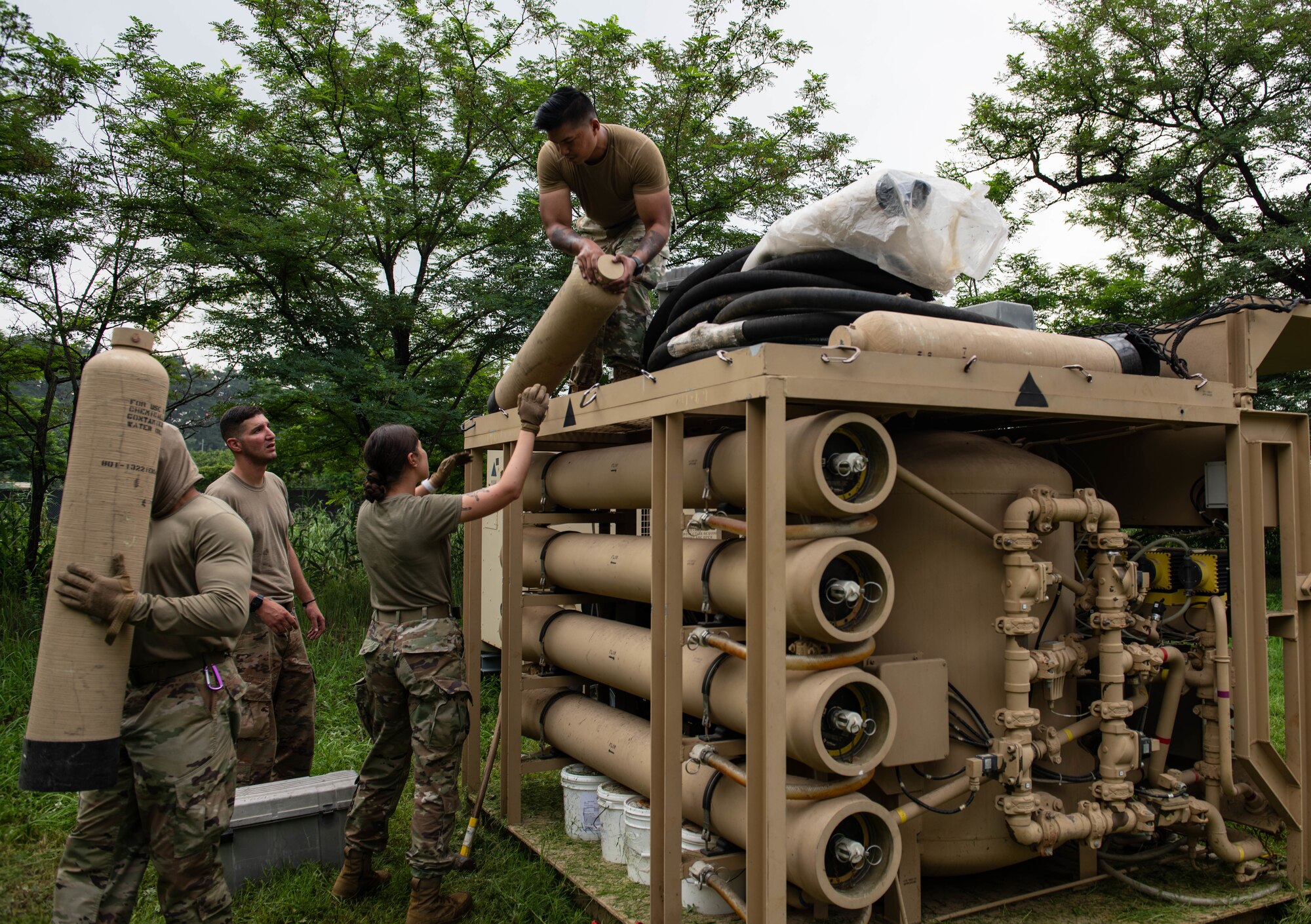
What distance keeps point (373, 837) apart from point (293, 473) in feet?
25.8

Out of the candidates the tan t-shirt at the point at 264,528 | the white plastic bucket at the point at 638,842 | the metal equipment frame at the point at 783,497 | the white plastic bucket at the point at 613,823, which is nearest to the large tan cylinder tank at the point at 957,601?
the metal equipment frame at the point at 783,497

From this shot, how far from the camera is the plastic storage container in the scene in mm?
4367

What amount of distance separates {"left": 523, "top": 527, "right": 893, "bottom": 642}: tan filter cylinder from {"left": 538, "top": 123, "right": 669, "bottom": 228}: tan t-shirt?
177 centimetres

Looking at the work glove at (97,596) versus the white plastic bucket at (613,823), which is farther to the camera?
the white plastic bucket at (613,823)

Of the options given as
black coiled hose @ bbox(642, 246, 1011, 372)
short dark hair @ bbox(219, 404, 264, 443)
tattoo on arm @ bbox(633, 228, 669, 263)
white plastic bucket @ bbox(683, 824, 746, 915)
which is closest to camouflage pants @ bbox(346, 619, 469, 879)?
white plastic bucket @ bbox(683, 824, 746, 915)

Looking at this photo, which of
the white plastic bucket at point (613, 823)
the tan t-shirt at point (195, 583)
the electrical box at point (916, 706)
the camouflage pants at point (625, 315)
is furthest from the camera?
the camouflage pants at point (625, 315)

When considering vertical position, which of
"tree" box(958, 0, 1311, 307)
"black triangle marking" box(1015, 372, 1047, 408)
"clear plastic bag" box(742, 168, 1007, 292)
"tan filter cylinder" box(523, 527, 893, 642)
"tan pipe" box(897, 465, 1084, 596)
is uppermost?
"tree" box(958, 0, 1311, 307)

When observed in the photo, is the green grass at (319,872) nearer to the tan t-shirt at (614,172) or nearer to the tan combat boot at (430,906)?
the tan combat boot at (430,906)

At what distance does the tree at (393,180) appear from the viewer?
32.2ft

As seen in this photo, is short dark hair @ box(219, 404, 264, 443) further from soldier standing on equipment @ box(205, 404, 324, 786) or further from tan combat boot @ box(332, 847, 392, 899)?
tan combat boot @ box(332, 847, 392, 899)

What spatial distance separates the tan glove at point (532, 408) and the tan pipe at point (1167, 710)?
2.88 meters

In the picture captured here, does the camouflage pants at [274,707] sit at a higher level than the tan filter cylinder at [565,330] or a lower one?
lower

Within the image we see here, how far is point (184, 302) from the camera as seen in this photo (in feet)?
32.9

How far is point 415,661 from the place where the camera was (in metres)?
4.05
